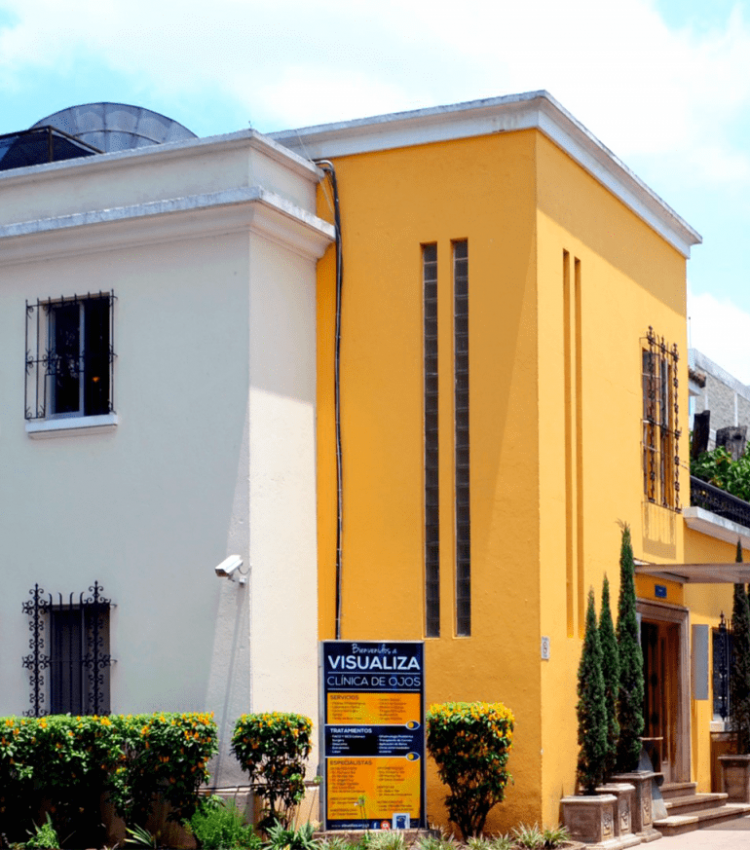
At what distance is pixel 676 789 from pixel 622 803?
433 centimetres

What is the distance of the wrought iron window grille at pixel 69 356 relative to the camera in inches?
731

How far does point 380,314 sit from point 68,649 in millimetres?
5319

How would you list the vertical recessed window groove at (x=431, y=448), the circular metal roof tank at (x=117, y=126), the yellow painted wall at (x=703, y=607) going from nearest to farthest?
the vertical recessed window groove at (x=431, y=448)
the circular metal roof tank at (x=117, y=126)
the yellow painted wall at (x=703, y=607)

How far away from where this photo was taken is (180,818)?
16.2 meters

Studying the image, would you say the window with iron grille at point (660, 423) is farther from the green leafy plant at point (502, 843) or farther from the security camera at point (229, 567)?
the security camera at point (229, 567)

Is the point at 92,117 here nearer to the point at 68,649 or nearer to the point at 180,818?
the point at 68,649

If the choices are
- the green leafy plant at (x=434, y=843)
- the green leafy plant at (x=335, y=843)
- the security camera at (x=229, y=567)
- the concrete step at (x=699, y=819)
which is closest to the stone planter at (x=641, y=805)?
the concrete step at (x=699, y=819)

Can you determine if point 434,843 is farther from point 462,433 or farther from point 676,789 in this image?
point 676,789

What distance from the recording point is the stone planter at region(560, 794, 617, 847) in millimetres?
17438

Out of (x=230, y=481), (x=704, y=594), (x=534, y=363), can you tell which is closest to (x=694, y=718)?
(x=704, y=594)

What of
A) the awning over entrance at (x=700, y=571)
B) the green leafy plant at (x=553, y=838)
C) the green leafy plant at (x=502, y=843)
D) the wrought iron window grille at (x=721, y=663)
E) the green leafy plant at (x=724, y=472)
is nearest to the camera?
the green leafy plant at (x=502, y=843)

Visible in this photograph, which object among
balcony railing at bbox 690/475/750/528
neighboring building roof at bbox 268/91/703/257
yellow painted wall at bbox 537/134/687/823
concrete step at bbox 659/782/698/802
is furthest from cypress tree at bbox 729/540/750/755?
neighboring building roof at bbox 268/91/703/257

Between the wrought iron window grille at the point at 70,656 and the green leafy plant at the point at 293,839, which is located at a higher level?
the wrought iron window grille at the point at 70,656

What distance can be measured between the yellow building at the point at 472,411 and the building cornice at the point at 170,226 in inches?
37.7
